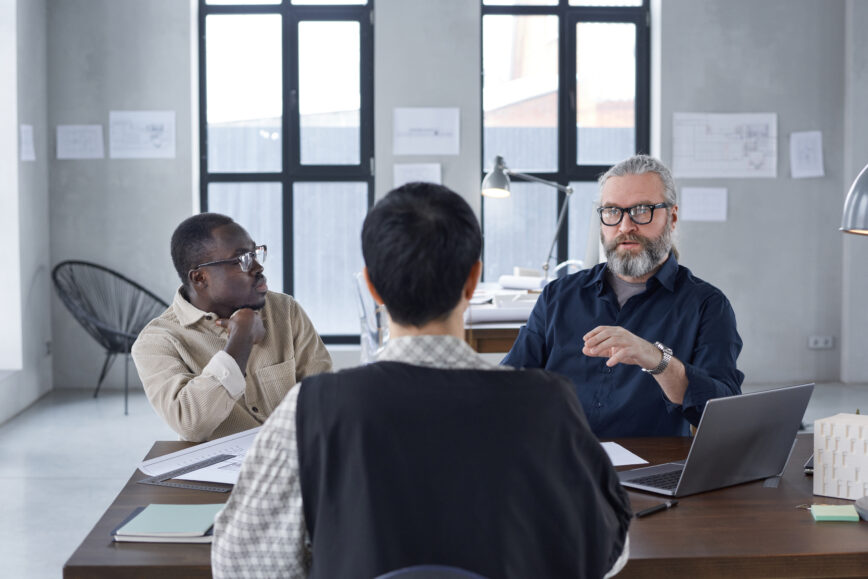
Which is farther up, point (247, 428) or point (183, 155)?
point (183, 155)

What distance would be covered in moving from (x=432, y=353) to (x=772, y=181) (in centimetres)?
531

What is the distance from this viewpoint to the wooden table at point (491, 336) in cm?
349

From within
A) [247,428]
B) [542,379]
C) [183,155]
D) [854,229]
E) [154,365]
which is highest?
[183,155]

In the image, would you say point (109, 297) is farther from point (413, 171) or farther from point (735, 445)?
point (735, 445)

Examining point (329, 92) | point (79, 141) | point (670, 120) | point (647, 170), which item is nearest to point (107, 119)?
point (79, 141)

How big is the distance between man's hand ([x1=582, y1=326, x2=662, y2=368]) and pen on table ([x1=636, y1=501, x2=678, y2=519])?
320mm

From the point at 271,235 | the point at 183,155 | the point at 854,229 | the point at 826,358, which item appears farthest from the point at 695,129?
the point at 854,229

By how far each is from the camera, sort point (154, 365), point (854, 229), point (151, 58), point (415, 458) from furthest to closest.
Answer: point (151, 58), point (154, 365), point (854, 229), point (415, 458)

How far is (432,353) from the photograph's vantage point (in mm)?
1052

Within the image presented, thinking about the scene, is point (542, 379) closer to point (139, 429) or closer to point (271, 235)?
point (139, 429)

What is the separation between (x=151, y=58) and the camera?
5.59 metres

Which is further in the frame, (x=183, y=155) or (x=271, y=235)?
(x=271, y=235)

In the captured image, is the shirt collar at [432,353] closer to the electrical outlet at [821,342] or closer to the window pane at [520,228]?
the window pane at [520,228]

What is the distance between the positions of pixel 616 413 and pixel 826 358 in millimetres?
4393
